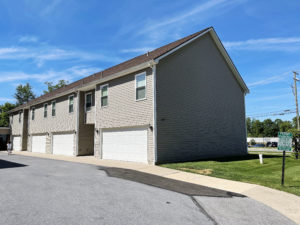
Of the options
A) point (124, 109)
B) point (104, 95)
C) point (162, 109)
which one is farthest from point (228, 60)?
point (104, 95)

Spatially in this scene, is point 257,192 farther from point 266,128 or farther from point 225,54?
point 266,128

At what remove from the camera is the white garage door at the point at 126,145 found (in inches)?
561

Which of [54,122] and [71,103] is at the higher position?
[71,103]

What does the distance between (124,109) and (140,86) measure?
2.09m

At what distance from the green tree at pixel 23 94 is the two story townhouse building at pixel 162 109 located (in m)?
43.3

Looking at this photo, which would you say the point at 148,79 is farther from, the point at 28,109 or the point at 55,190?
the point at 28,109

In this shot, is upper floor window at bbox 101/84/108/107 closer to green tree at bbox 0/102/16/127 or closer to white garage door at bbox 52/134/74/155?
white garage door at bbox 52/134/74/155

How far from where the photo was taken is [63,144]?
73.7 ft

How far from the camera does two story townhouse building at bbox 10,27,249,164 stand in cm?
1416

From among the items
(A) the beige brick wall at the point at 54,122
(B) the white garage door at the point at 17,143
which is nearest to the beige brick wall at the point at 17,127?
(B) the white garage door at the point at 17,143

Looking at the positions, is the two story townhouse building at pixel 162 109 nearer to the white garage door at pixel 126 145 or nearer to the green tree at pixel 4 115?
the white garage door at pixel 126 145

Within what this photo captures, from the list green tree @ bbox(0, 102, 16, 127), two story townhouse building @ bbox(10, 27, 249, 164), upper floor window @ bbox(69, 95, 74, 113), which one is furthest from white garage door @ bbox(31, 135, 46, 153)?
green tree @ bbox(0, 102, 16, 127)

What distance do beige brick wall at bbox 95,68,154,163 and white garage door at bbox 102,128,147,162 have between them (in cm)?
48

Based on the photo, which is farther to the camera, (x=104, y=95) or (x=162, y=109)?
(x=104, y=95)
